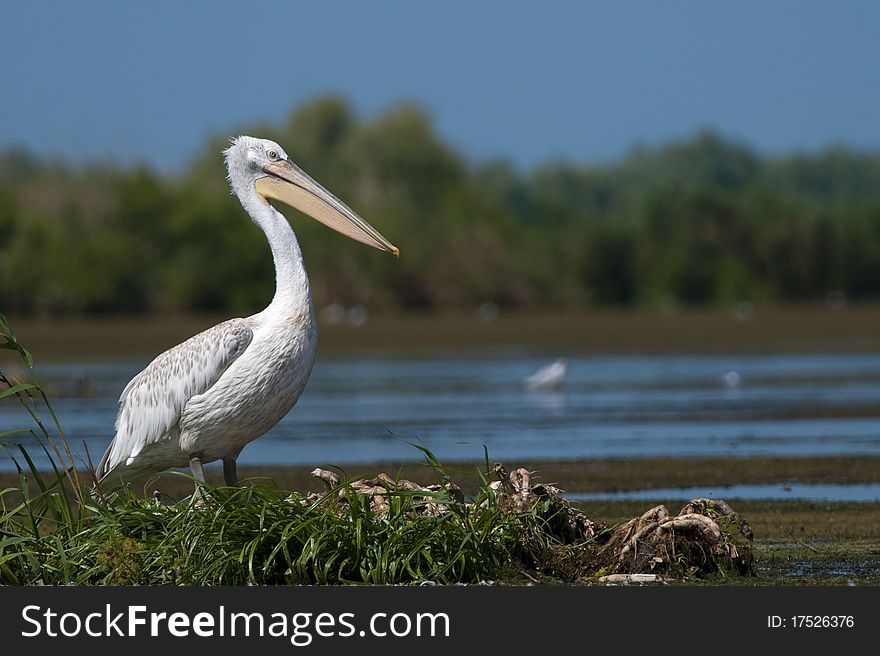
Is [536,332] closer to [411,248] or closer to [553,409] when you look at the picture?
[411,248]

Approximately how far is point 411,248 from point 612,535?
36887 millimetres

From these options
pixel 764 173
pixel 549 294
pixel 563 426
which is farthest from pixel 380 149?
pixel 764 173

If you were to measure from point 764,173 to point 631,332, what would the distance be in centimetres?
9783

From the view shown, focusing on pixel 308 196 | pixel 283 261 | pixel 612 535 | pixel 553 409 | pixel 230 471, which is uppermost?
pixel 308 196

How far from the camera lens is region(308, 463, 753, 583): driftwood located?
23.5ft

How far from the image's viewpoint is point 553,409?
56.9 feet

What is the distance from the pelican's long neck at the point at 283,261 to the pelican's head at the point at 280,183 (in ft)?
0.23

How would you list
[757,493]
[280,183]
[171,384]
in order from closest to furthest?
[171,384] < [280,183] < [757,493]

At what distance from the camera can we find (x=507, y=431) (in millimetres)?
14594

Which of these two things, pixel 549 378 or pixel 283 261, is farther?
pixel 549 378

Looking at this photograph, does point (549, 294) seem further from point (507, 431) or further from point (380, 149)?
point (507, 431)

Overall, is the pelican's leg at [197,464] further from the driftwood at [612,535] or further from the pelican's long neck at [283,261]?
the pelican's long neck at [283,261]

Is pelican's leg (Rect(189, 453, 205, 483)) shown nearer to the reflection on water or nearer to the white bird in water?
the reflection on water

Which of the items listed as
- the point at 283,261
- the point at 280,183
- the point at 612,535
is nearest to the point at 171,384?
the point at 283,261
